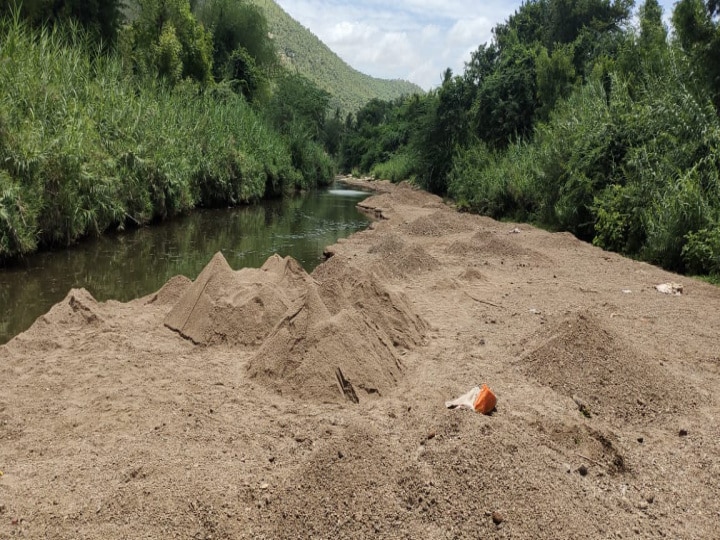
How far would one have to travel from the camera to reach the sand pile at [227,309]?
5852 millimetres

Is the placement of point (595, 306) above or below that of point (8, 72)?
below

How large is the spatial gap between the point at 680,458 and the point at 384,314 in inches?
123

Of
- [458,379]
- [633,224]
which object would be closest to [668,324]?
[458,379]

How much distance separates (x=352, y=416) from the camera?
14.0ft

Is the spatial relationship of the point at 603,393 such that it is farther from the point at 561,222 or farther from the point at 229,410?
the point at 561,222

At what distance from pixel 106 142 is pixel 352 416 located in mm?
11417

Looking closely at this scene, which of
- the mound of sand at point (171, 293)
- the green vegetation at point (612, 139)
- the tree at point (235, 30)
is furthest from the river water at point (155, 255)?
the tree at point (235, 30)

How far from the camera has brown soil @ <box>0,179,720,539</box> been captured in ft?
9.78

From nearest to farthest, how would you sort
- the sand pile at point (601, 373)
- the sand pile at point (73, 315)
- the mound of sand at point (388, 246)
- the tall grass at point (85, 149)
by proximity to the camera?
1. the sand pile at point (601, 373)
2. the sand pile at point (73, 315)
3. the tall grass at point (85, 149)
4. the mound of sand at point (388, 246)

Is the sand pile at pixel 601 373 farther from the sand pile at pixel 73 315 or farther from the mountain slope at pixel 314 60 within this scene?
the mountain slope at pixel 314 60

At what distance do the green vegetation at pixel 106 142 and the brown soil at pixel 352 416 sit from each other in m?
4.43

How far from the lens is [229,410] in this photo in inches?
172

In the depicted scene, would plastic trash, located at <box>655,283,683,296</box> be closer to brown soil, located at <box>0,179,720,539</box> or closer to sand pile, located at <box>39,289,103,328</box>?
brown soil, located at <box>0,179,720,539</box>

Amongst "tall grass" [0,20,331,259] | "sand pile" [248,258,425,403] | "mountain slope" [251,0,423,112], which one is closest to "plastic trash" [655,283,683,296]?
"sand pile" [248,258,425,403]
